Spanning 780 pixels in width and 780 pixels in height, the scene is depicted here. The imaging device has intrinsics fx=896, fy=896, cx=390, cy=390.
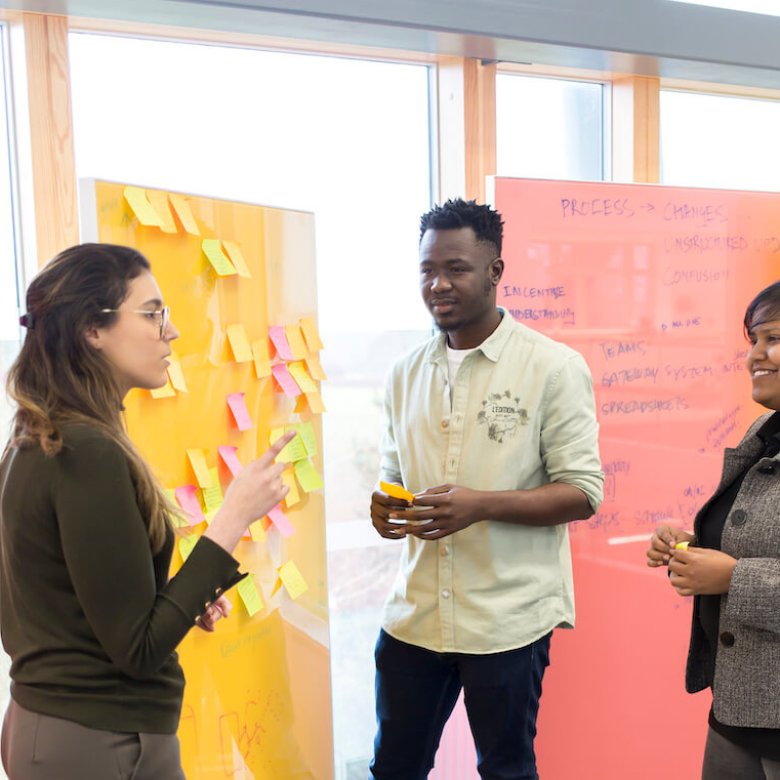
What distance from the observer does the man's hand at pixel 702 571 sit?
1.56 meters

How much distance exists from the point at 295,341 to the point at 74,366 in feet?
Answer: 3.08

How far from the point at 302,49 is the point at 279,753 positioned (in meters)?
1.96

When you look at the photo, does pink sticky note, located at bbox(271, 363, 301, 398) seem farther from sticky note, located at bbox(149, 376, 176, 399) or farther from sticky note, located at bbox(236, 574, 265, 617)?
sticky note, located at bbox(236, 574, 265, 617)

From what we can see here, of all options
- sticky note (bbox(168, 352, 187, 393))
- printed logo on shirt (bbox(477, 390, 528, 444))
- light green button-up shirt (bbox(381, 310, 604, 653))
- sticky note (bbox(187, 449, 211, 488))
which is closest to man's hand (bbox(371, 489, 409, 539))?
light green button-up shirt (bbox(381, 310, 604, 653))

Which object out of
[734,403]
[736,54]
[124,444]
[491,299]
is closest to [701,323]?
[734,403]

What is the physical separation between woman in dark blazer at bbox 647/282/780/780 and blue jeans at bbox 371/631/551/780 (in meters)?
0.40

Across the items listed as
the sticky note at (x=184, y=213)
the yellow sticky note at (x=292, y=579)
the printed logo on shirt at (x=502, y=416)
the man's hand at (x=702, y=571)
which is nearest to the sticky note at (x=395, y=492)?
the printed logo on shirt at (x=502, y=416)

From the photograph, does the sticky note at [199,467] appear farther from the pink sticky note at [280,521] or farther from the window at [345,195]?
the window at [345,195]

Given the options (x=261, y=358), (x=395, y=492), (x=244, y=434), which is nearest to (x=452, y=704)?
(x=395, y=492)

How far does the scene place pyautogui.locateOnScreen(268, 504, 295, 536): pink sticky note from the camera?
221 cm

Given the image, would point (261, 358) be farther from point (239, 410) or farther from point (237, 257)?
point (237, 257)

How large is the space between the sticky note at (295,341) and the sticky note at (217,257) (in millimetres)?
248

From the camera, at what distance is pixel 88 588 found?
1229 mm

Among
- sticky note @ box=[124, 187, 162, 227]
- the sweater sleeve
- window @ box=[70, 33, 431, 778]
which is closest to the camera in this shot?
the sweater sleeve
